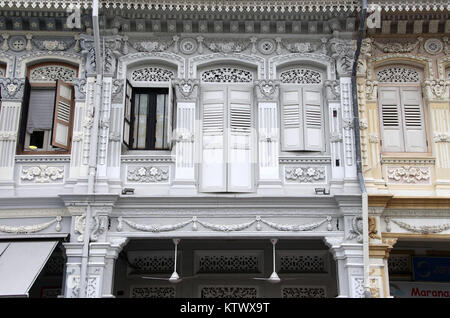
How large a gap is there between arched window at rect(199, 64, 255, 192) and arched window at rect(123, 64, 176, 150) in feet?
2.25

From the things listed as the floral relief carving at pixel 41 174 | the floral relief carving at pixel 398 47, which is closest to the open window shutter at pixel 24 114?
the floral relief carving at pixel 41 174

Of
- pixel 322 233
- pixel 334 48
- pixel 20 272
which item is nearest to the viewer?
pixel 20 272

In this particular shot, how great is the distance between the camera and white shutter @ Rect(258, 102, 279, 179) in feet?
→ 34.6

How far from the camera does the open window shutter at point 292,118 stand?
10844mm

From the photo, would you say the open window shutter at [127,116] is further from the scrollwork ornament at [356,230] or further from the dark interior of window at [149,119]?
the scrollwork ornament at [356,230]

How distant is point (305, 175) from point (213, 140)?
5.67 feet

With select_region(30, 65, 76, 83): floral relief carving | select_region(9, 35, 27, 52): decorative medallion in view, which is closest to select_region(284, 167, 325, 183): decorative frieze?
select_region(30, 65, 76, 83): floral relief carving

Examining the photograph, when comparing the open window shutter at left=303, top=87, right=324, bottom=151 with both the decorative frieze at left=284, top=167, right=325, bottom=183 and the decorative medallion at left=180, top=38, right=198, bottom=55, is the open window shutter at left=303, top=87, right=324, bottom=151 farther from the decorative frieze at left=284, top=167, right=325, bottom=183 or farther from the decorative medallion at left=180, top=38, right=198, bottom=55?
the decorative medallion at left=180, top=38, right=198, bottom=55

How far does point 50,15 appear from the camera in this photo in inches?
439

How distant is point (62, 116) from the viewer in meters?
10.9

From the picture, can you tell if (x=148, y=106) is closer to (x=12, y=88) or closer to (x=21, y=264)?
(x=12, y=88)
